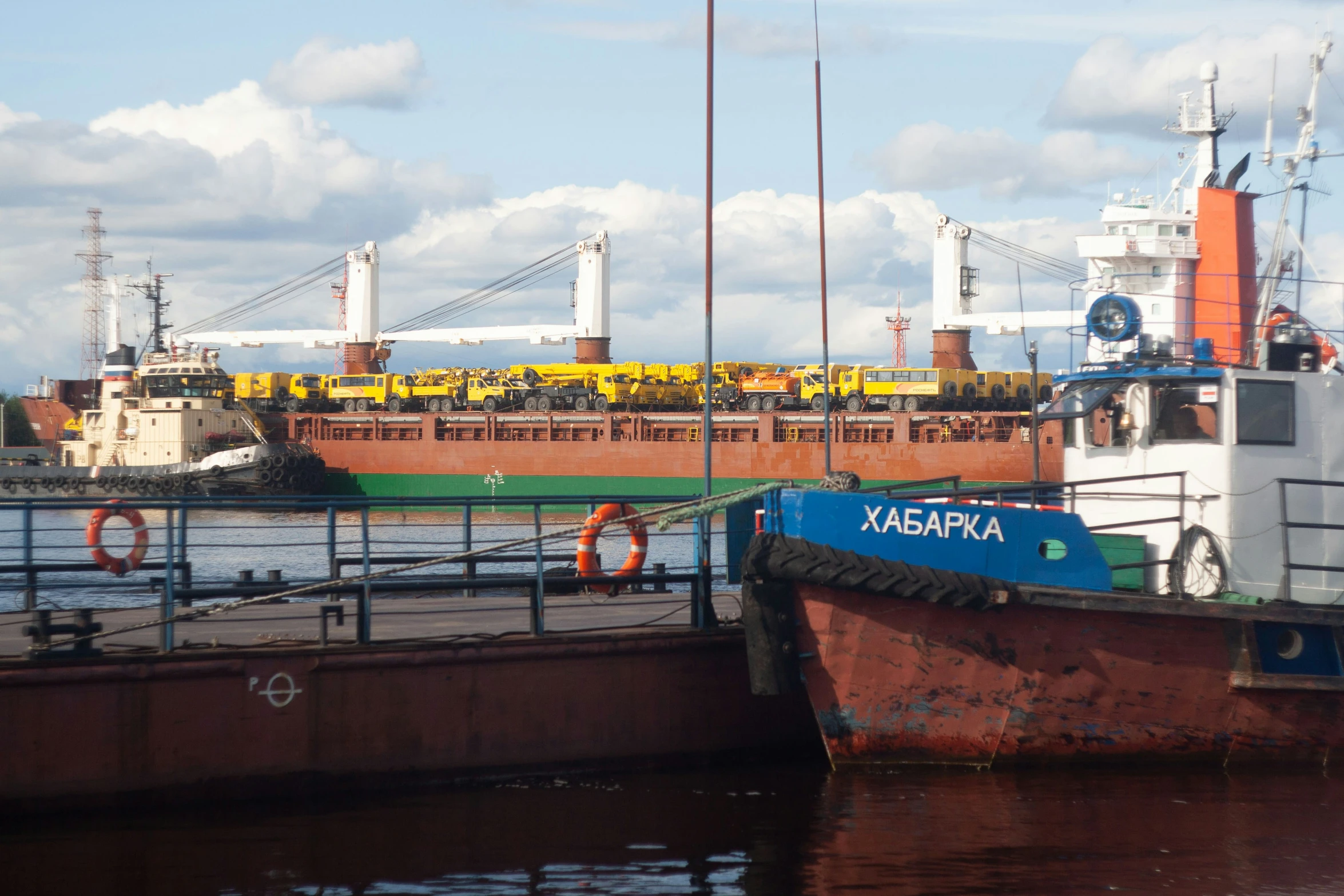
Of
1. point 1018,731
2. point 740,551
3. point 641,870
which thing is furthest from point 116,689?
point 1018,731

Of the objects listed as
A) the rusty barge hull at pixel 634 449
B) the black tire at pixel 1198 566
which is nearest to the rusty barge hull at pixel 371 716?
the black tire at pixel 1198 566

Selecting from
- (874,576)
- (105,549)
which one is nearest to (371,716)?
(105,549)

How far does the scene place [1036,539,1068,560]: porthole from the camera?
8906 mm

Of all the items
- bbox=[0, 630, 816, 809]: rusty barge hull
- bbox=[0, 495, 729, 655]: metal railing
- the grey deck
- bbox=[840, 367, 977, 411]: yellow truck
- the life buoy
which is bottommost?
bbox=[0, 630, 816, 809]: rusty barge hull

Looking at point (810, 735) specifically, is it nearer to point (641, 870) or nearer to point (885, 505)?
point (885, 505)

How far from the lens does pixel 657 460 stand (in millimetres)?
50844

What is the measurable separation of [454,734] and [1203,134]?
92.2ft

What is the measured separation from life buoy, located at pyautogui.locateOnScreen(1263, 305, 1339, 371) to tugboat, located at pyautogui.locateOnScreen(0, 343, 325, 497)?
40617mm

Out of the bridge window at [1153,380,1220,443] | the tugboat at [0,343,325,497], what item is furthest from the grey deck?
the tugboat at [0,343,325,497]

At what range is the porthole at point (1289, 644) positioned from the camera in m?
9.30

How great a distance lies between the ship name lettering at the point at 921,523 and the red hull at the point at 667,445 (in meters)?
36.2

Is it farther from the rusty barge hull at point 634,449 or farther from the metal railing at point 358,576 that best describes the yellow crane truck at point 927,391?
the metal railing at point 358,576

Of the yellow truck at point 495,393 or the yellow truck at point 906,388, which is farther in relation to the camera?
the yellow truck at point 495,393

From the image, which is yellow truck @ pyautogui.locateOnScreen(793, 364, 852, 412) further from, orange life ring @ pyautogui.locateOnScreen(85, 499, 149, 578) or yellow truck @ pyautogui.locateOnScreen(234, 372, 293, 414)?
orange life ring @ pyautogui.locateOnScreen(85, 499, 149, 578)
